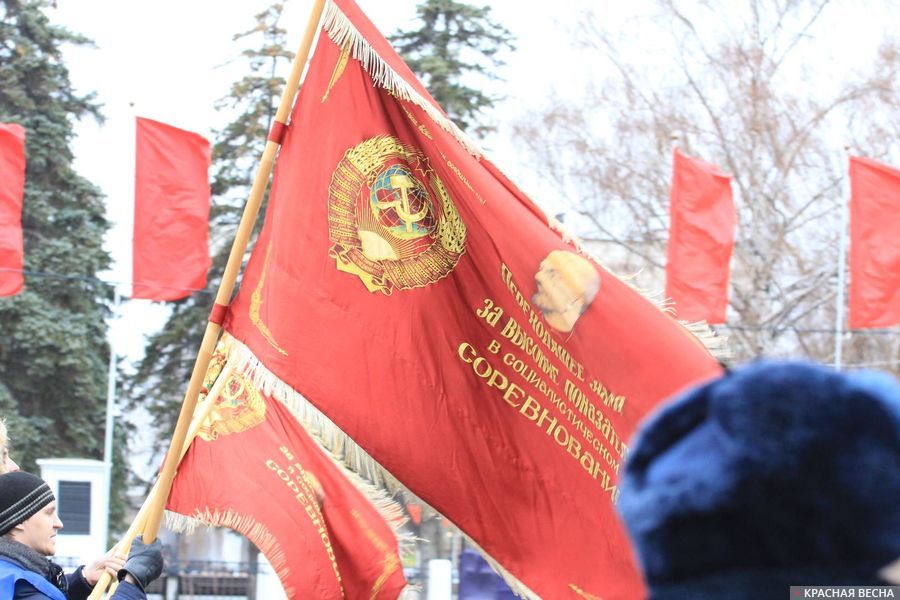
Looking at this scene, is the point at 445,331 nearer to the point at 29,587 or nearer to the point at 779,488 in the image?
the point at 29,587

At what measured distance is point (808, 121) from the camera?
2003cm

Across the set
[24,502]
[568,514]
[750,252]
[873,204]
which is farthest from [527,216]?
[750,252]

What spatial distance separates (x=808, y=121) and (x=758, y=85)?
1046mm

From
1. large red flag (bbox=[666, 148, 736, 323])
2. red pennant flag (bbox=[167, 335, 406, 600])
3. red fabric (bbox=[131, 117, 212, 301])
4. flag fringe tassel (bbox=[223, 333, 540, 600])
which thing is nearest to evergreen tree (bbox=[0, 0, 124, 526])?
red fabric (bbox=[131, 117, 212, 301])

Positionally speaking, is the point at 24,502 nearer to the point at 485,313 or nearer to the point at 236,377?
the point at 236,377

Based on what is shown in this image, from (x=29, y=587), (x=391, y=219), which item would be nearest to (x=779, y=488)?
(x=29, y=587)

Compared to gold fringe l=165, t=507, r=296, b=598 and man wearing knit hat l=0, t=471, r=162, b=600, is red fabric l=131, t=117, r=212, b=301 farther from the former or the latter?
man wearing knit hat l=0, t=471, r=162, b=600

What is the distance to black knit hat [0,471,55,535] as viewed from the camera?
3285 mm

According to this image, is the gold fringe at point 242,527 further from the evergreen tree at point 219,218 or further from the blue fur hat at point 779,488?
the evergreen tree at point 219,218

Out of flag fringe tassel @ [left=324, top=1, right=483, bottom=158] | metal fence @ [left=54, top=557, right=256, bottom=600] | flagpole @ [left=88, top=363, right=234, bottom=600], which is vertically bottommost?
metal fence @ [left=54, top=557, right=256, bottom=600]

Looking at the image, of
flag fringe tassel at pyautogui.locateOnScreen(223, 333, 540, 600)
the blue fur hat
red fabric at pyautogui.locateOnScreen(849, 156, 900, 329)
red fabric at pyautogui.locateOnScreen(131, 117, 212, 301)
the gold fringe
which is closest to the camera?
the blue fur hat

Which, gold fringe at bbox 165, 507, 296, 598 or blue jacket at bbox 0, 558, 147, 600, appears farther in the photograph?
gold fringe at bbox 165, 507, 296, 598

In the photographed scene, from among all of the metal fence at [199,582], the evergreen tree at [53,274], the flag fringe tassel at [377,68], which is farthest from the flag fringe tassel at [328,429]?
the evergreen tree at [53,274]

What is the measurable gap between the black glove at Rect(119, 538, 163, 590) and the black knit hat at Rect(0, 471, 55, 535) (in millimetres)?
299
